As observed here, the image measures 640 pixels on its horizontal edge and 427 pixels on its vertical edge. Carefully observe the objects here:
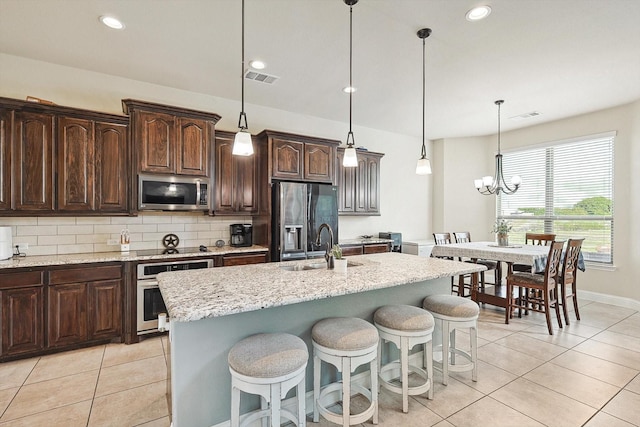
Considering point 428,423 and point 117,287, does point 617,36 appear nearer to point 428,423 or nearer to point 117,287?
point 428,423

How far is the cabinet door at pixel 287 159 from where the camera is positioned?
4156 mm

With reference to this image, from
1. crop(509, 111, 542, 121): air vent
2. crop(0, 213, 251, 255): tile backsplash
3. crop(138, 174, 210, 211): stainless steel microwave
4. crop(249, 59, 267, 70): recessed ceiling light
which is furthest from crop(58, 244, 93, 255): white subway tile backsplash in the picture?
crop(509, 111, 542, 121): air vent

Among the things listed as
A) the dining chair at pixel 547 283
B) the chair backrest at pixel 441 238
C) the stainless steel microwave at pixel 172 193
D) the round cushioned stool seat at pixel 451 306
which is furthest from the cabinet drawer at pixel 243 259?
the dining chair at pixel 547 283

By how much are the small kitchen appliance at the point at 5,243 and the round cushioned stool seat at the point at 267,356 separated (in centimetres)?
282

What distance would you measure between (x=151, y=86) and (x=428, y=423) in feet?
14.5

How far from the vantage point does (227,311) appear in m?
1.42

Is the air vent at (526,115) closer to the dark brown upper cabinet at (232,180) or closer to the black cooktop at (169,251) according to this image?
the dark brown upper cabinet at (232,180)

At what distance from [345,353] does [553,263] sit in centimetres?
320

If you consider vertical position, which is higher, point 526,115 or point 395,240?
point 526,115

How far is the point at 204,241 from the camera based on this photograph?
13.7 ft

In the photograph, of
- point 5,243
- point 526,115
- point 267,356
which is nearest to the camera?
point 267,356

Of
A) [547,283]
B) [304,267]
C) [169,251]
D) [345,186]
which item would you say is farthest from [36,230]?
[547,283]

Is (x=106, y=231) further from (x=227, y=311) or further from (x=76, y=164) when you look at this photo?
(x=227, y=311)

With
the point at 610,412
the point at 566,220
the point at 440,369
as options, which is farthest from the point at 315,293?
the point at 566,220
